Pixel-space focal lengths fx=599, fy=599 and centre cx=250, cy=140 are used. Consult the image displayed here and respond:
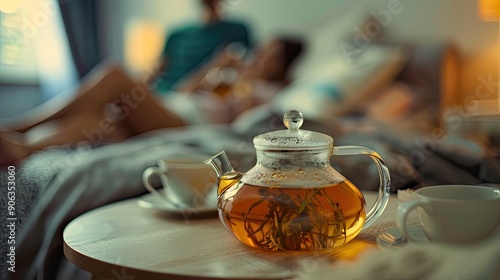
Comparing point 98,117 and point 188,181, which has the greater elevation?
point 188,181

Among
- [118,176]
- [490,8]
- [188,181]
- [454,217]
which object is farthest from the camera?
[490,8]

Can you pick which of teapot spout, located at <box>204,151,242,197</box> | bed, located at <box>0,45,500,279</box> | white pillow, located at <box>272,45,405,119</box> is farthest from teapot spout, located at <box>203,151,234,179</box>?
white pillow, located at <box>272,45,405,119</box>

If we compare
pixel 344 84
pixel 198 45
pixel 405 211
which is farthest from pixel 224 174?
pixel 198 45

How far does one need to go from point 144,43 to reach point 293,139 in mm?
3474

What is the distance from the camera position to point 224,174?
30.4 inches

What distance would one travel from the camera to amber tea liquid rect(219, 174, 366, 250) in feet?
2.17

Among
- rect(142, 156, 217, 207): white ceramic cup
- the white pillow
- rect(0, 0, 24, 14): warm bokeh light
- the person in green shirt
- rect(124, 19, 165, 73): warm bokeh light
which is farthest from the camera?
rect(124, 19, 165, 73): warm bokeh light

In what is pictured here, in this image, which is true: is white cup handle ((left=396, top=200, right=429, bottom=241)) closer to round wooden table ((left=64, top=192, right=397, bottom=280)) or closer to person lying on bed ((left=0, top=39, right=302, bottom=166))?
round wooden table ((left=64, top=192, right=397, bottom=280))

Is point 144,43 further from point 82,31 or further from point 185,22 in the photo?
point 82,31

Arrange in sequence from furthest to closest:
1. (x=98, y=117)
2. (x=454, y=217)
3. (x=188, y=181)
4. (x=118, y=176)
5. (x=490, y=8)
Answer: (x=490, y=8) < (x=98, y=117) < (x=118, y=176) < (x=188, y=181) < (x=454, y=217)

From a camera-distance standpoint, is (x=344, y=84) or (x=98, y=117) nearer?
(x=98, y=117)

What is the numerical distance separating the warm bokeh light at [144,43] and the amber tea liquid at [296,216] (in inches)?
136

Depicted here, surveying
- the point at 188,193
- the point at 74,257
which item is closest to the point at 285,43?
the point at 188,193

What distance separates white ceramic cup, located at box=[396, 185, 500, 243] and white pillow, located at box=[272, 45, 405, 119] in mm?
1654
